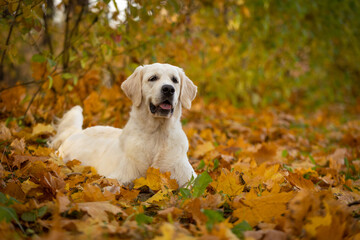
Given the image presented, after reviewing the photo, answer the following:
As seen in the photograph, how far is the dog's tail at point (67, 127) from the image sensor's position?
12.9 feet

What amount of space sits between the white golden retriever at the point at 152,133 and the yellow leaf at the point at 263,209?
99 centimetres

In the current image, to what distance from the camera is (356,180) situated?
10.8 feet

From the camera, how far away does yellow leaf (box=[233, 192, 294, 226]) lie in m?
1.88

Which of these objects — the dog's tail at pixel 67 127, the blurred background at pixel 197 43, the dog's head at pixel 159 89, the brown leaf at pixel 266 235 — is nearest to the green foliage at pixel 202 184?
the brown leaf at pixel 266 235

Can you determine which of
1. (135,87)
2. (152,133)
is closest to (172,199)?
(152,133)

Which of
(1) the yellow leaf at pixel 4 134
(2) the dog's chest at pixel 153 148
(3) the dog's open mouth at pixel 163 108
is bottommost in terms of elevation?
(2) the dog's chest at pixel 153 148

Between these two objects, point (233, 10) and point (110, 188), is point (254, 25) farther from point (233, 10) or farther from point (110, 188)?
point (110, 188)

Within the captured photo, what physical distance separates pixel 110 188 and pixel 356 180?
99.9 inches

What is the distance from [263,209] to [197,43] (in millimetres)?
4706

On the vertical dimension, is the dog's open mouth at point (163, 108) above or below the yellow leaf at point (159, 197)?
above

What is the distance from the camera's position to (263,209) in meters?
1.91

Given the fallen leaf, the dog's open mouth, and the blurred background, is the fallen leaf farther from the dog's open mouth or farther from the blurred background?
the blurred background

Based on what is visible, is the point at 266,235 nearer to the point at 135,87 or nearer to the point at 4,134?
the point at 135,87

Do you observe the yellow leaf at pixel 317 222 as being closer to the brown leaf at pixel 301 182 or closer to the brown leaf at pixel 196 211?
the brown leaf at pixel 196 211
